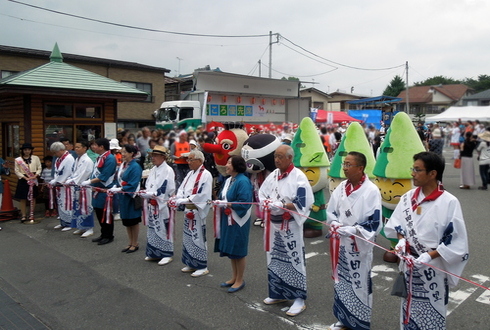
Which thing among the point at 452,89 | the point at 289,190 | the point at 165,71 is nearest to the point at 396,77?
the point at 452,89

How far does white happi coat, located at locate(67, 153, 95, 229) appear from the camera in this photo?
736cm

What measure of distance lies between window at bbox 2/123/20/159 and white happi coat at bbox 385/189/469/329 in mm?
9105

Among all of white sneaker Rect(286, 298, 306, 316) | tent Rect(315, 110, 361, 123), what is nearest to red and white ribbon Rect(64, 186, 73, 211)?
white sneaker Rect(286, 298, 306, 316)

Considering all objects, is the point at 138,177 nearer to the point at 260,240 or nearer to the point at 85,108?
the point at 260,240

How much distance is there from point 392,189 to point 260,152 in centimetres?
224

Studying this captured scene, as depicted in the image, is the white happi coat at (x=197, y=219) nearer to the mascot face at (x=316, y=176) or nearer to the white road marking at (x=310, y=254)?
the white road marking at (x=310, y=254)

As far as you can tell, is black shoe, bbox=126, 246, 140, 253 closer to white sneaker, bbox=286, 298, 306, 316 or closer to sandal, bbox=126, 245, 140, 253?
sandal, bbox=126, 245, 140, 253

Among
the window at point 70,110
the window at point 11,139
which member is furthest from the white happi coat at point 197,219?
the window at point 11,139

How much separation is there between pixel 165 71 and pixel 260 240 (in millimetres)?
20166

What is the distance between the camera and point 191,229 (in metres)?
5.38

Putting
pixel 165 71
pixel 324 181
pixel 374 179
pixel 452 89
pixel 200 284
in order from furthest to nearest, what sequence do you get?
pixel 452 89 < pixel 165 71 < pixel 324 181 < pixel 374 179 < pixel 200 284

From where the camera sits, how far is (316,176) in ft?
22.7

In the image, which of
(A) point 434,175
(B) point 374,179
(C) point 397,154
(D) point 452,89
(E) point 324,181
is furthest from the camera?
(D) point 452,89

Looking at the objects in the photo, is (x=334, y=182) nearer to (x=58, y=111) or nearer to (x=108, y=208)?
(x=108, y=208)
